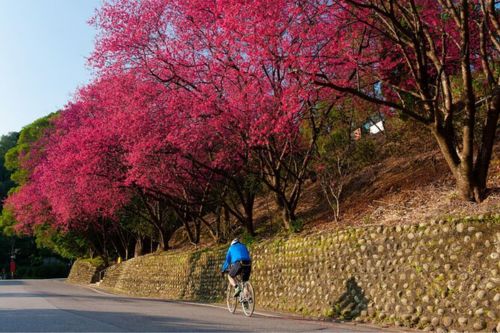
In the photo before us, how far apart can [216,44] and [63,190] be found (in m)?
12.5

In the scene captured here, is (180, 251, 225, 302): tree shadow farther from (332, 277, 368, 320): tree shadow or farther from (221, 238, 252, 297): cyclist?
(332, 277, 368, 320): tree shadow

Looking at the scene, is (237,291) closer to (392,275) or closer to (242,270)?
(242,270)

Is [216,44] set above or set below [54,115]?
below

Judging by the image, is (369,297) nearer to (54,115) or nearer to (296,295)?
(296,295)

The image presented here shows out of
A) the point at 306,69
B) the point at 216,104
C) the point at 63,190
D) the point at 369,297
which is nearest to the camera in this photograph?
the point at 369,297

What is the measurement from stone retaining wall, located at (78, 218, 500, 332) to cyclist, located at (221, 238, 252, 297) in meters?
1.72

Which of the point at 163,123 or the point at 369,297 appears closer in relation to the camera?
the point at 369,297

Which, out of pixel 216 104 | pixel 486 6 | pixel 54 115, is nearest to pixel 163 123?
pixel 216 104

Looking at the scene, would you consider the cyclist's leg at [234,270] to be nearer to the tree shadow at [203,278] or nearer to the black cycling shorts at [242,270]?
the black cycling shorts at [242,270]

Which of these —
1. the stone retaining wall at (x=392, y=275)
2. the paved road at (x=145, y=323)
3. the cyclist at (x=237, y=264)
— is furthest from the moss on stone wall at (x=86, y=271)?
the cyclist at (x=237, y=264)

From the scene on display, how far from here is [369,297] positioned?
33.1 feet

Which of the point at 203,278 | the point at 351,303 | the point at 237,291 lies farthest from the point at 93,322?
the point at 203,278

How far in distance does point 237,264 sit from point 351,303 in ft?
9.03

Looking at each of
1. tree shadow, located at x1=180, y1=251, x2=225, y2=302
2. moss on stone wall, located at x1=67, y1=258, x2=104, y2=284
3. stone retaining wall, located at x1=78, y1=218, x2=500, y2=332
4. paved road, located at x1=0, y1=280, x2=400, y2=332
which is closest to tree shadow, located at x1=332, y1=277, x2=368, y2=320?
stone retaining wall, located at x1=78, y1=218, x2=500, y2=332
